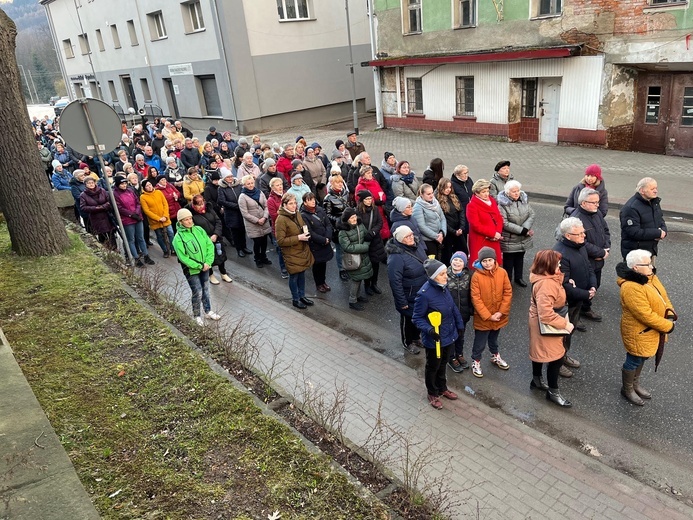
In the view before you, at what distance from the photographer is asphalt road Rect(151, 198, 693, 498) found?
4.56 meters

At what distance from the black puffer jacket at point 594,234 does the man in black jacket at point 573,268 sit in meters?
0.53

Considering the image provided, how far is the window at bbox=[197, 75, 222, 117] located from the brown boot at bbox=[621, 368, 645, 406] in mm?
25883

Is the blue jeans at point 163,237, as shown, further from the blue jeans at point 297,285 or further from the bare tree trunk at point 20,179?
the blue jeans at point 297,285

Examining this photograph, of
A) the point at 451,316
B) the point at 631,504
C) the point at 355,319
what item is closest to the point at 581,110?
the point at 355,319

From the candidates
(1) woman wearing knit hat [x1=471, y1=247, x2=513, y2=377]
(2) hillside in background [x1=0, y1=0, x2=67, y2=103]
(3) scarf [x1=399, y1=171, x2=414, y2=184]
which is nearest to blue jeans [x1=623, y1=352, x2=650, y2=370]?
(1) woman wearing knit hat [x1=471, y1=247, x2=513, y2=377]

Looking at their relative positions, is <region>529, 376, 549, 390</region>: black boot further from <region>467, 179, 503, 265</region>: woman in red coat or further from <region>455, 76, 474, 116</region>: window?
<region>455, 76, 474, 116</region>: window

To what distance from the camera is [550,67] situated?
16094mm

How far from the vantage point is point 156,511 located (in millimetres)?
3264

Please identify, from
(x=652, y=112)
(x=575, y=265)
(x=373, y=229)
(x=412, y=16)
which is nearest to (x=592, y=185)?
(x=575, y=265)

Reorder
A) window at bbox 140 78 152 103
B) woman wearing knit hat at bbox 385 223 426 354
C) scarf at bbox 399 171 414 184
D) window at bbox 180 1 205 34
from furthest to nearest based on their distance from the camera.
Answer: window at bbox 140 78 152 103
window at bbox 180 1 205 34
scarf at bbox 399 171 414 184
woman wearing knit hat at bbox 385 223 426 354

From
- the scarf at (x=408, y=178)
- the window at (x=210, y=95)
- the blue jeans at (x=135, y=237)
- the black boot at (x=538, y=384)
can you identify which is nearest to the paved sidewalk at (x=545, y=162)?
the scarf at (x=408, y=178)

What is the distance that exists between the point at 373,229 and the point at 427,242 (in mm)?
858

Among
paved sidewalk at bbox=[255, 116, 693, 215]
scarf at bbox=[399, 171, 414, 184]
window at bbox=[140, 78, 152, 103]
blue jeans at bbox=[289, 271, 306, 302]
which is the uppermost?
window at bbox=[140, 78, 152, 103]

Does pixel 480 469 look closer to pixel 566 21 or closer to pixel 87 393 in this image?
pixel 87 393
